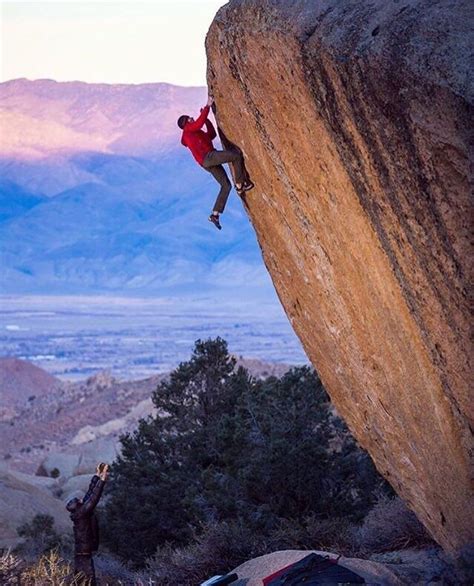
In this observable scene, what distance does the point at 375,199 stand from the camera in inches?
388

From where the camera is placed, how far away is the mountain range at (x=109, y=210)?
155 metres

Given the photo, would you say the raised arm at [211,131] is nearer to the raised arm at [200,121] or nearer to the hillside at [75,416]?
the raised arm at [200,121]

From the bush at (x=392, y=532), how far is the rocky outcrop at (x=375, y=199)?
119 inches

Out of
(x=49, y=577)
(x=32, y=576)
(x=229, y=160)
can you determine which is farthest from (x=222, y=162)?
(x=32, y=576)

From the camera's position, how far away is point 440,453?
11.0 meters

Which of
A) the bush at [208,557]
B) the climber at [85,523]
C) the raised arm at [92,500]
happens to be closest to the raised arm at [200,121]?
the climber at [85,523]

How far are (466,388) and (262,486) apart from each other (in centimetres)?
1244

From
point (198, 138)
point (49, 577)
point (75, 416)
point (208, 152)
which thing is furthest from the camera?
point (75, 416)

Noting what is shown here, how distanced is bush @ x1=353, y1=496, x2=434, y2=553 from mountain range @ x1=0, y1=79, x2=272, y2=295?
437 feet

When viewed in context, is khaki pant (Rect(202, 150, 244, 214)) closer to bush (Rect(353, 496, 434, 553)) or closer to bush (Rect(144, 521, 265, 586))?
bush (Rect(353, 496, 434, 553))

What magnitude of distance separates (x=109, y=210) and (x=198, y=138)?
16687 cm

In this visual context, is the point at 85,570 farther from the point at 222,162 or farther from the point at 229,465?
the point at 229,465

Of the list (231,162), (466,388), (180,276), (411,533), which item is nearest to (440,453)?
(466,388)

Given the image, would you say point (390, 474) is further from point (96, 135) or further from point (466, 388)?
point (96, 135)
